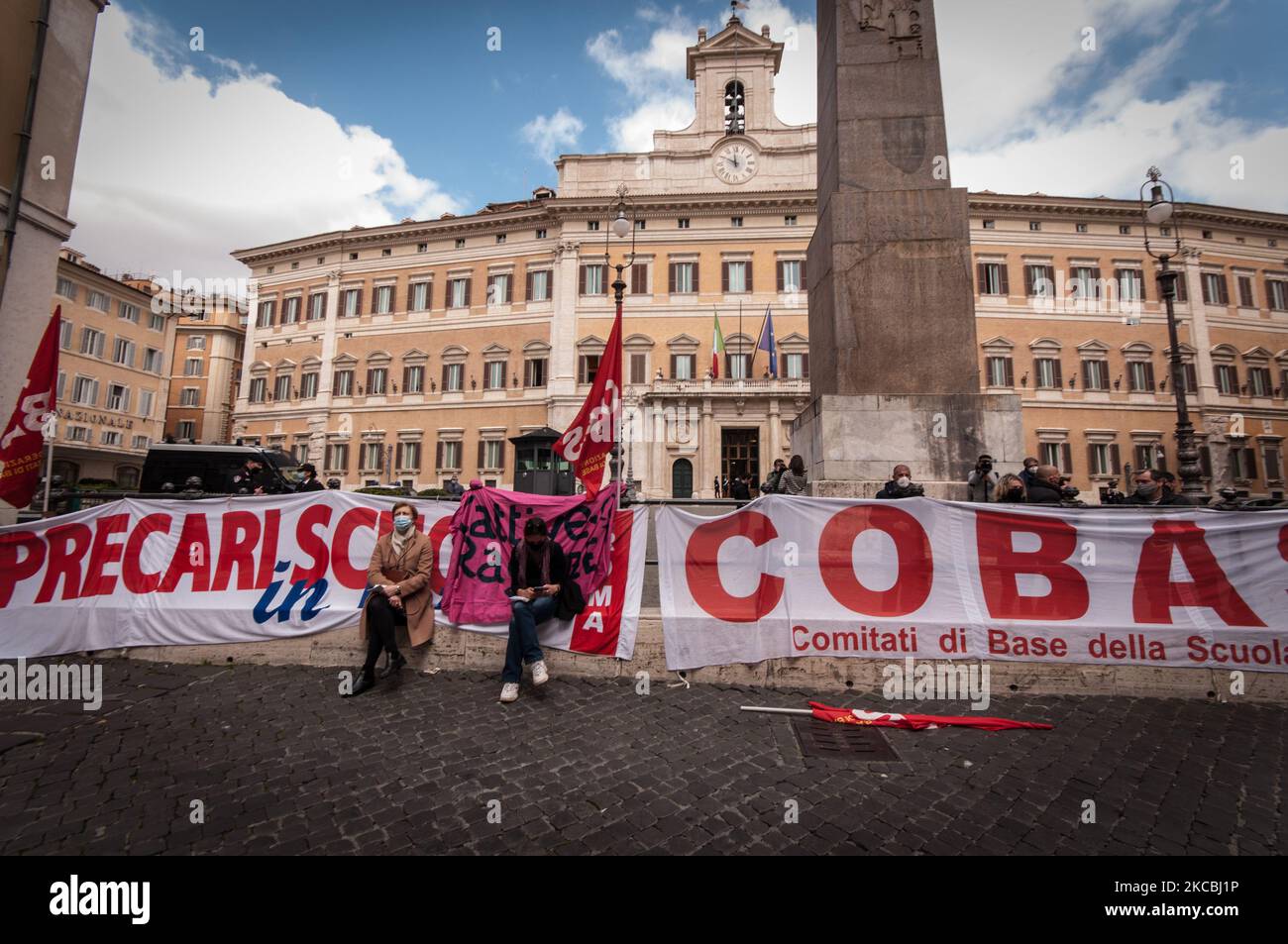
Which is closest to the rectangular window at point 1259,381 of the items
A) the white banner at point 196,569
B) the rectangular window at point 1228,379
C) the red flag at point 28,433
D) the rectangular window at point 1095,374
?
the rectangular window at point 1228,379

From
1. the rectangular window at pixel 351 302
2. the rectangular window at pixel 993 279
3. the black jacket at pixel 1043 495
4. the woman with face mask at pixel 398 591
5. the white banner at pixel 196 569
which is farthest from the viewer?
the rectangular window at pixel 351 302

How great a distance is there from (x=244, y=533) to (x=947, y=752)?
6.61 m

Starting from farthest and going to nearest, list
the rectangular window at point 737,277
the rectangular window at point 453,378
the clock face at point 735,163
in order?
the rectangular window at point 453,378 < the clock face at point 735,163 < the rectangular window at point 737,277

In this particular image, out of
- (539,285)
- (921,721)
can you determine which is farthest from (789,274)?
(921,721)

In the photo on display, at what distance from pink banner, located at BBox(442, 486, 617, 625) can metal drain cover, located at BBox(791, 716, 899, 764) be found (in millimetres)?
2171

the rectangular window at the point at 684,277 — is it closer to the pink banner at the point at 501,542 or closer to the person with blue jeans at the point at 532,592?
the pink banner at the point at 501,542

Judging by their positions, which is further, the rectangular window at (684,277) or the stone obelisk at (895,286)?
the rectangular window at (684,277)

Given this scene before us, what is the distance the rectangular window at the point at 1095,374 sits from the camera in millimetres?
28500

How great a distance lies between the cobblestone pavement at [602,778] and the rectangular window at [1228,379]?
38.4 meters

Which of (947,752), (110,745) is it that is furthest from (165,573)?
(947,752)

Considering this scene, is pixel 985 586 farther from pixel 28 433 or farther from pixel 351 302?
pixel 351 302

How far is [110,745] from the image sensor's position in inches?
130

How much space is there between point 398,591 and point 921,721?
4424 millimetres
